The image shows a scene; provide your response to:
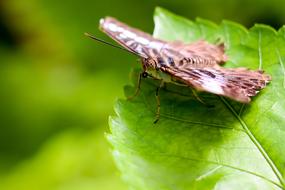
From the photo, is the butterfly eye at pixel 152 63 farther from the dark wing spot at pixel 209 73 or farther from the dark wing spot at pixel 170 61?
the dark wing spot at pixel 209 73

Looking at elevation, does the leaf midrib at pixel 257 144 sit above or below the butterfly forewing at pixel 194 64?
below

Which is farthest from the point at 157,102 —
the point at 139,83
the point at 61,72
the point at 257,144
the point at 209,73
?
the point at 61,72

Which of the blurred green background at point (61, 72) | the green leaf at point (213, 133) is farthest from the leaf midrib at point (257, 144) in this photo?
the blurred green background at point (61, 72)

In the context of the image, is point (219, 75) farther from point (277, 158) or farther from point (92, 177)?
point (92, 177)

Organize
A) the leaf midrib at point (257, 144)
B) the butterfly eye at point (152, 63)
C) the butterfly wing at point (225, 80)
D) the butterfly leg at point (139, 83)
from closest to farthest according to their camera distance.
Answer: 1. the leaf midrib at point (257, 144)
2. the butterfly wing at point (225, 80)
3. the butterfly leg at point (139, 83)
4. the butterfly eye at point (152, 63)

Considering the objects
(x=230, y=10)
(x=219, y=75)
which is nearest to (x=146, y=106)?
(x=219, y=75)

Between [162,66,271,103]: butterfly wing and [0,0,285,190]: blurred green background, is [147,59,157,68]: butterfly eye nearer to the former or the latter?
[162,66,271,103]: butterfly wing
